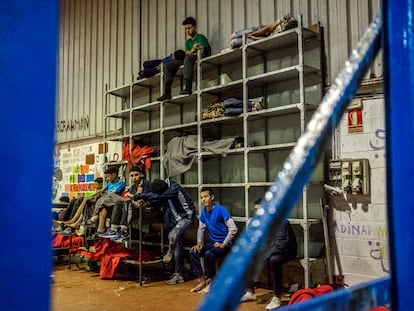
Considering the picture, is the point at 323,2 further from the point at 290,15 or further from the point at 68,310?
the point at 68,310

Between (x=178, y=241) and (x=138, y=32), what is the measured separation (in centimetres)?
409

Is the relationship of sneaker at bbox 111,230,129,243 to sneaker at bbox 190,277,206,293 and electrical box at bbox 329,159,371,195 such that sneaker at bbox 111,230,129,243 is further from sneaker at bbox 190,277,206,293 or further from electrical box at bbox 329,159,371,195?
electrical box at bbox 329,159,371,195

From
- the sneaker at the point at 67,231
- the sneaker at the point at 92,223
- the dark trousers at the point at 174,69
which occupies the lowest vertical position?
the sneaker at the point at 67,231

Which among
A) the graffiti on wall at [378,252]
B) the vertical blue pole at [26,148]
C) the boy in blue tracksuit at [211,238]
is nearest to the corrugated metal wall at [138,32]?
the graffiti on wall at [378,252]

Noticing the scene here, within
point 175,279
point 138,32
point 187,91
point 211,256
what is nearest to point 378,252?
point 211,256

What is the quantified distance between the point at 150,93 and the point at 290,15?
3.13 metres

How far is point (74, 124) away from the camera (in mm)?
9227

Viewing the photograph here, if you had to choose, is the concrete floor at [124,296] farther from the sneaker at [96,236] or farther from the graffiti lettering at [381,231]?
the graffiti lettering at [381,231]

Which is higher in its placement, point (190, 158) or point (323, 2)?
point (323, 2)

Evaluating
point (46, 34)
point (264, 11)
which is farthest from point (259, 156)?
point (46, 34)

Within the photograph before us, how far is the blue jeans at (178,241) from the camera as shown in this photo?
5.88 metres

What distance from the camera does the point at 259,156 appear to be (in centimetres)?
579

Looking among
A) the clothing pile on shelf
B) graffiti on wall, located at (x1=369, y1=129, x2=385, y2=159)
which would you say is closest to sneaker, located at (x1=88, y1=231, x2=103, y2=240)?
the clothing pile on shelf

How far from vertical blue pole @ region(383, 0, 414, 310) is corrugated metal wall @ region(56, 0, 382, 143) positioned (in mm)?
3314
